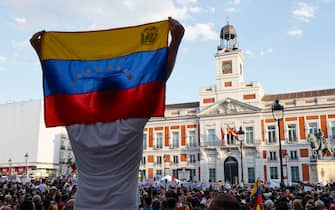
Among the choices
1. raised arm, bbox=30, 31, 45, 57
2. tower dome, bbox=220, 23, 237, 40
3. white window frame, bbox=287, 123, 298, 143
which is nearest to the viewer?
raised arm, bbox=30, 31, 45, 57

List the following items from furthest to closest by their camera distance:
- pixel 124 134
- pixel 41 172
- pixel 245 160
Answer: pixel 41 172, pixel 245 160, pixel 124 134

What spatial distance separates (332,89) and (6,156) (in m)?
48.6

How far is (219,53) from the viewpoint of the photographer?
49.8 m

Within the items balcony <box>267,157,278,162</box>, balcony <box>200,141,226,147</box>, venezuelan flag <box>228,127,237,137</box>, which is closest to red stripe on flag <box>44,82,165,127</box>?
venezuelan flag <box>228,127,237,137</box>

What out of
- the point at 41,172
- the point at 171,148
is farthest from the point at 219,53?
the point at 41,172

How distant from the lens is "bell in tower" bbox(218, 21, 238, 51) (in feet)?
167

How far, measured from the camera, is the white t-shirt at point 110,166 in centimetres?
297

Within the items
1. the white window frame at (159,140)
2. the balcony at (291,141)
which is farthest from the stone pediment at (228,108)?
the white window frame at (159,140)

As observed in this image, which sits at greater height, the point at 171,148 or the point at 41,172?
the point at 171,148

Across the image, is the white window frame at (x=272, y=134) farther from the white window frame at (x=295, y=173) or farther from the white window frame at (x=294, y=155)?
the white window frame at (x=295, y=173)

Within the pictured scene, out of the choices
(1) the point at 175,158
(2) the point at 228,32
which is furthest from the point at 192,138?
(2) the point at 228,32

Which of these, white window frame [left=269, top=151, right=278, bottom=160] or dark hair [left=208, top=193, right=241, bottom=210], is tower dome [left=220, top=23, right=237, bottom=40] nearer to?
white window frame [left=269, top=151, right=278, bottom=160]

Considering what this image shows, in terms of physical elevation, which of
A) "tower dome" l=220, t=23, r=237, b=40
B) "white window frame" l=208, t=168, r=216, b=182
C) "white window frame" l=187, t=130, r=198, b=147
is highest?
"tower dome" l=220, t=23, r=237, b=40

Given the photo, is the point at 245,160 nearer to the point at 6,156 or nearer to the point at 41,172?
the point at 41,172
